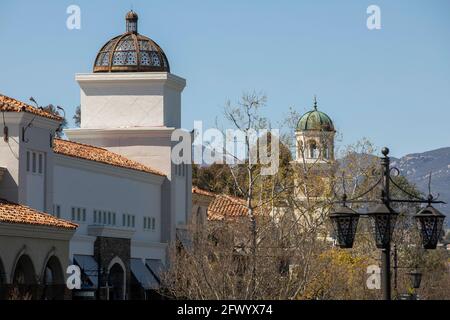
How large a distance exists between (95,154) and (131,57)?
8158 millimetres

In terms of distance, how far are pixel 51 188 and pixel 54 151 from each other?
63.6 inches

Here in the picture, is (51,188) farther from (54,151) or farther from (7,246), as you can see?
(7,246)

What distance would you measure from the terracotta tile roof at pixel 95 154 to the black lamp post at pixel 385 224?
1311 inches

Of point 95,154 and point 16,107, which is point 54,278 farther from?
point 95,154

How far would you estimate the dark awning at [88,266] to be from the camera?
57125 mm

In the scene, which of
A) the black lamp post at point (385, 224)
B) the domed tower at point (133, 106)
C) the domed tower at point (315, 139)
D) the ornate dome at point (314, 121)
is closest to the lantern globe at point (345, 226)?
the black lamp post at point (385, 224)

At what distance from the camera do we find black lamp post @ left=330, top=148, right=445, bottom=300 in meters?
23.0

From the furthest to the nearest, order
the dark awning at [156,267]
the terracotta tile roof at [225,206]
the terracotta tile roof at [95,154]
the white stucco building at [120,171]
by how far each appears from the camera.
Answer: the terracotta tile roof at [225,206] → the dark awning at [156,267] → the terracotta tile roof at [95,154] → the white stucco building at [120,171]

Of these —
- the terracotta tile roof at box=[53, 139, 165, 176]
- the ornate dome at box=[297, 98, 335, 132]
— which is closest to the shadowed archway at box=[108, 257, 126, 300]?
the terracotta tile roof at box=[53, 139, 165, 176]

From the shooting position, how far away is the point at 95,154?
61.6 m

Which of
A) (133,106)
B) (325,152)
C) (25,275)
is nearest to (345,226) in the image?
(25,275)

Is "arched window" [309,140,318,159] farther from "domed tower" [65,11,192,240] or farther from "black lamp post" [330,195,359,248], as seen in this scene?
"black lamp post" [330,195,359,248]

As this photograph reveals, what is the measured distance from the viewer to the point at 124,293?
61906mm

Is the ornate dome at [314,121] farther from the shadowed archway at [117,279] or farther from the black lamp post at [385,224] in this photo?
the black lamp post at [385,224]
